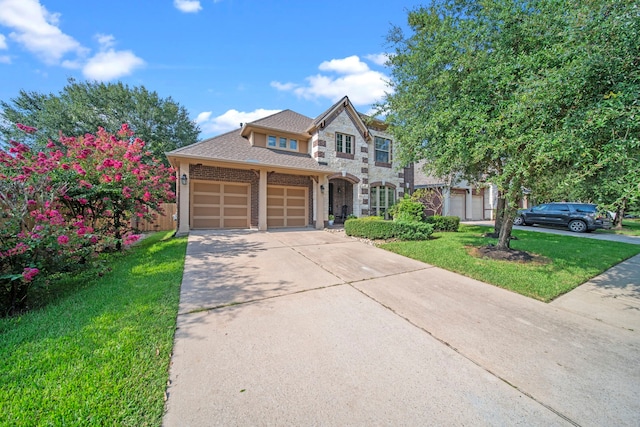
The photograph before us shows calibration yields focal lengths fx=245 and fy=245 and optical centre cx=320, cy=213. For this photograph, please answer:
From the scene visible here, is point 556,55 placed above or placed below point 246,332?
above

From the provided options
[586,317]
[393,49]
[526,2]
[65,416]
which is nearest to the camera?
[65,416]

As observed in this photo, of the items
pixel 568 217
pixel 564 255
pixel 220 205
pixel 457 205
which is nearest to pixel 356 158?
pixel 220 205

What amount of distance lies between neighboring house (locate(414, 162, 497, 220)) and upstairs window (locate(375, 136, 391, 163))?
401cm

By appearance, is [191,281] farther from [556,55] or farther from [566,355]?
→ [556,55]

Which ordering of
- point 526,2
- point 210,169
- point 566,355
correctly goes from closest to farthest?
point 566,355, point 526,2, point 210,169

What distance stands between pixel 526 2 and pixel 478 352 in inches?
267

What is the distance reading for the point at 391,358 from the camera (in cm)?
246

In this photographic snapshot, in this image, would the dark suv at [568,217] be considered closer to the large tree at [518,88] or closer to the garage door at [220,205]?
the large tree at [518,88]

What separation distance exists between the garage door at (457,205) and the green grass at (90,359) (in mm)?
20367

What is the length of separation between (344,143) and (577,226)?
1349 centimetres

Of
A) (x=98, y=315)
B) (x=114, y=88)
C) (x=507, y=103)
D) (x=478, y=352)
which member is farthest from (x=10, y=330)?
(x=114, y=88)

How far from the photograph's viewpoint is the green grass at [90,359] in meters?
1.73

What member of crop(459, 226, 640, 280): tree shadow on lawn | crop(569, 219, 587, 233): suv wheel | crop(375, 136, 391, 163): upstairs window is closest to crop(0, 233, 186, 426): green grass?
crop(459, 226, 640, 280): tree shadow on lawn

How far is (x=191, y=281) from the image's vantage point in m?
4.61
